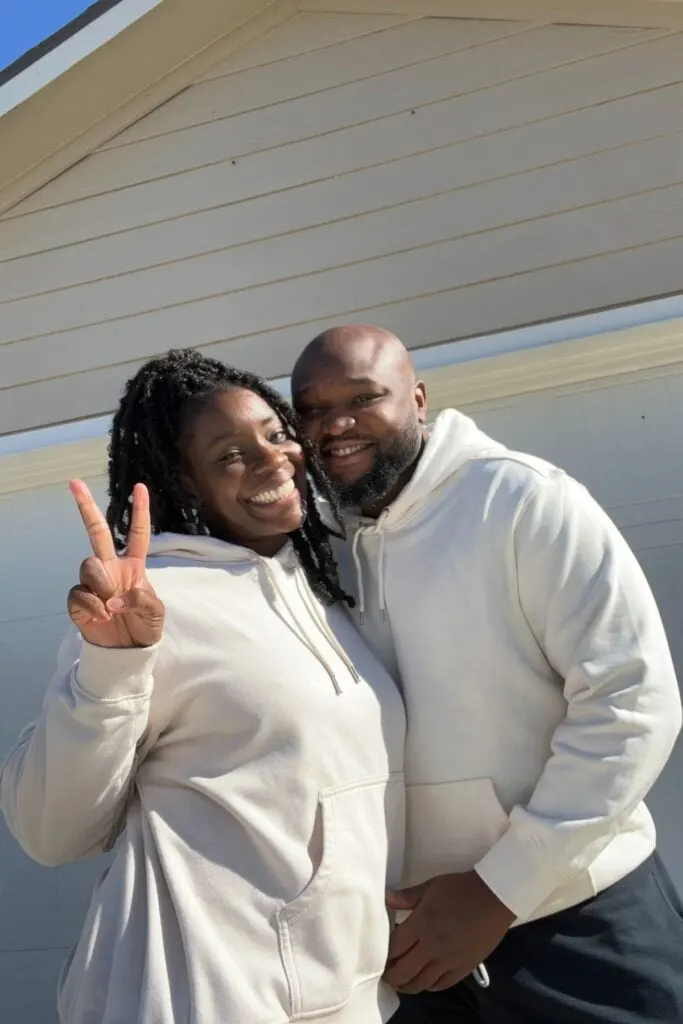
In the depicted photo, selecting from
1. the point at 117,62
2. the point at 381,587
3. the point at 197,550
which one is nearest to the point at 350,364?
the point at 381,587

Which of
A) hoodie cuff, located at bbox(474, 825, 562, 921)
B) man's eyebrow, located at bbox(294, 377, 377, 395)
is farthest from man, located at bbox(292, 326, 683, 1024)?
man's eyebrow, located at bbox(294, 377, 377, 395)

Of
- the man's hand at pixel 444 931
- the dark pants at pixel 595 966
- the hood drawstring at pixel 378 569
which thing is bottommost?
the dark pants at pixel 595 966

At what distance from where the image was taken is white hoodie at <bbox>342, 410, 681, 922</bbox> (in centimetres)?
173

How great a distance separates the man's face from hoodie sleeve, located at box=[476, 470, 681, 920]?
1.38 feet

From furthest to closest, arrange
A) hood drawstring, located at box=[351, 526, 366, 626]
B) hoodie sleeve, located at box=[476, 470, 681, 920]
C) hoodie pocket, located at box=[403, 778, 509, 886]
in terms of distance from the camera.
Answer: hood drawstring, located at box=[351, 526, 366, 626] → hoodie pocket, located at box=[403, 778, 509, 886] → hoodie sleeve, located at box=[476, 470, 681, 920]

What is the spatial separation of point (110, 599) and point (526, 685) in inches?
31.8

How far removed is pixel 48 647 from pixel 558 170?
244 cm

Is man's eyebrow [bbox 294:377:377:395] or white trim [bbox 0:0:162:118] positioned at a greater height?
white trim [bbox 0:0:162:118]

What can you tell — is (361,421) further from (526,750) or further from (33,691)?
(33,691)

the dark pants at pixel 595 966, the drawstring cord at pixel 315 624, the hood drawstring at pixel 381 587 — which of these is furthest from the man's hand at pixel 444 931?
the hood drawstring at pixel 381 587

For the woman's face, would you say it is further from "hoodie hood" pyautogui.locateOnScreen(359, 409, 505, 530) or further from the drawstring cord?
"hoodie hood" pyautogui.locateOnScreen(359, 409, 505, 530)

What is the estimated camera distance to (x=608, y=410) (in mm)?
3236

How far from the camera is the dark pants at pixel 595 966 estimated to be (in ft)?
5.90

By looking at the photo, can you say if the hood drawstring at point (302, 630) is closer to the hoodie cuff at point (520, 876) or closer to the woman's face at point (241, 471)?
the woman's face at point (241, 471)
